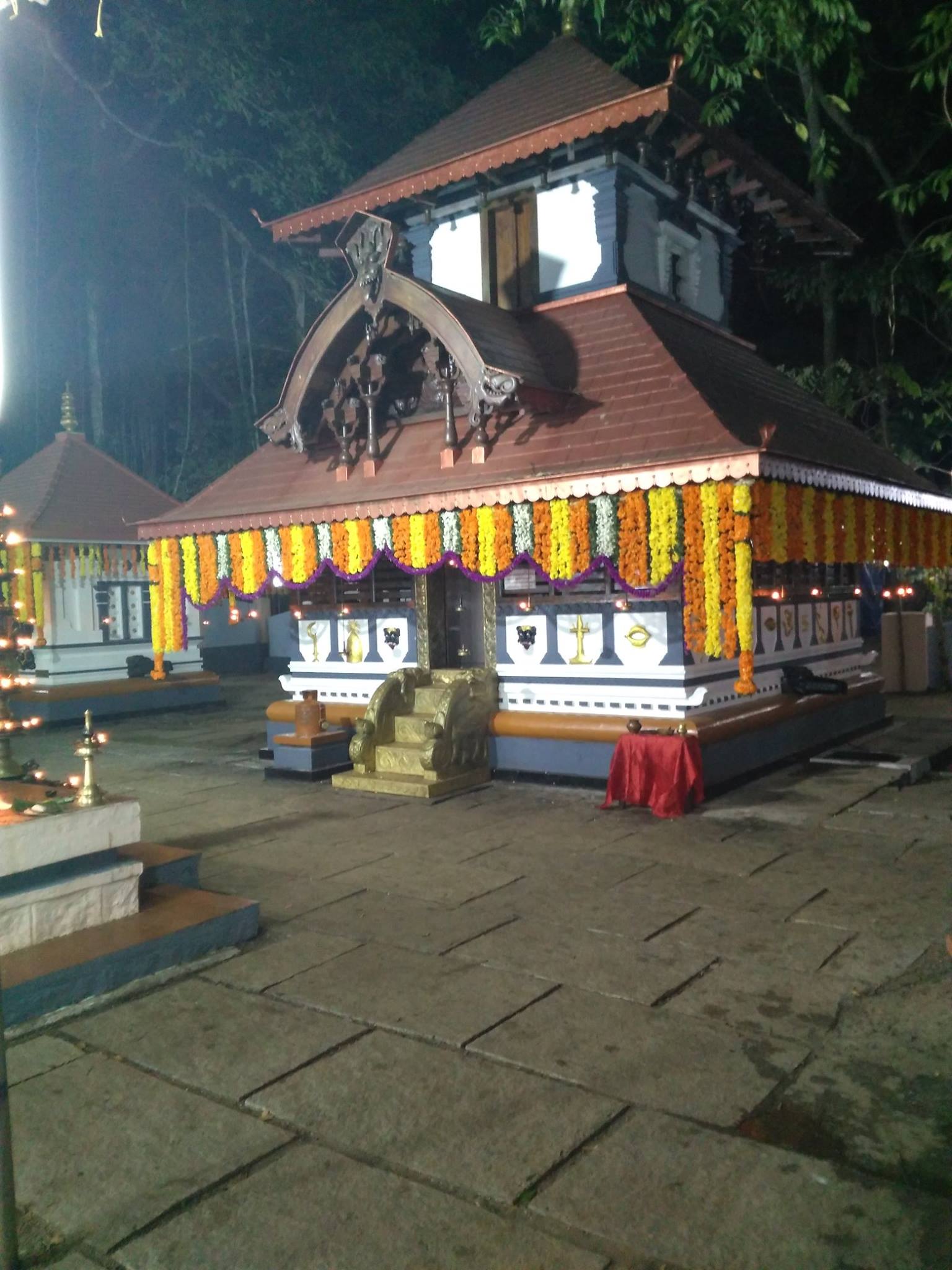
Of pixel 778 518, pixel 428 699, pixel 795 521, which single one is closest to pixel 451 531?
pixel 428 699

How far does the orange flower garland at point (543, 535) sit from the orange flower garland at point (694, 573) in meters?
1.36

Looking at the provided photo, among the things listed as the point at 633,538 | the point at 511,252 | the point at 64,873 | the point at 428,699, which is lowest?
the point at 64,873

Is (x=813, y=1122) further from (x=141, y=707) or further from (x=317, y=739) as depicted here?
(x=141, y=707)

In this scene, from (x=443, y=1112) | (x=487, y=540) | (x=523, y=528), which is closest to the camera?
(x=443, y=1112)

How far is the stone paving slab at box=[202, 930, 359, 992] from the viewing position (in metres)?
5.38

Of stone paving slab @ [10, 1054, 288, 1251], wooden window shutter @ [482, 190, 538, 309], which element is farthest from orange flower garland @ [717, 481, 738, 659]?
stone paving slab @ [10, 1054, 288, 1251]

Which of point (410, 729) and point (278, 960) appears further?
point (410, 729)

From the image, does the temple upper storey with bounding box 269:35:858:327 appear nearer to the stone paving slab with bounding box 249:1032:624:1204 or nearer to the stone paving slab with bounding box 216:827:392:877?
the stone paving slab with bounding box 216:827:392:877

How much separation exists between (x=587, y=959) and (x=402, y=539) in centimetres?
582

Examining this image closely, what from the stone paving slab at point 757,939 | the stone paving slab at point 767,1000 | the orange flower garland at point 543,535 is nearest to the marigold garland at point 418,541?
the orange flower garland at point 543,535

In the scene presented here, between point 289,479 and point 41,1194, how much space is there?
9487mm

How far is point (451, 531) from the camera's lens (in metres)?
10.0

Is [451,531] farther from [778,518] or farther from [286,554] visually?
[778,518]

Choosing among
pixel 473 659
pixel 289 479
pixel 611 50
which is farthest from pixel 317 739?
pixel 611 50
